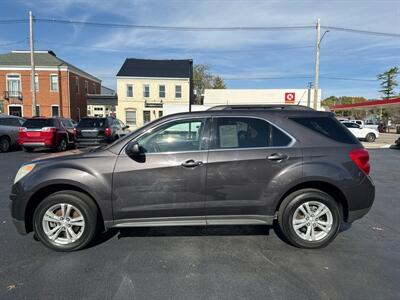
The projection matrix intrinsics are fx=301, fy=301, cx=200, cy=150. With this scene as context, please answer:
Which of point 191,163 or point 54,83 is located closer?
point 191,163

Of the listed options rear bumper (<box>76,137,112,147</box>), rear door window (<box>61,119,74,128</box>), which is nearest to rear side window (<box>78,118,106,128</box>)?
rear bumper (<box>76,137,112,147</box>)

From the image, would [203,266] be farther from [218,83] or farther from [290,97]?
[218,83]

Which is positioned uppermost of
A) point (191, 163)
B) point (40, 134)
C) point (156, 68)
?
point (156, 68)

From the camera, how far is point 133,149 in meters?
3.72

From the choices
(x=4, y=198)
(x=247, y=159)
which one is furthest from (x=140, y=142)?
(x=4, y=198)

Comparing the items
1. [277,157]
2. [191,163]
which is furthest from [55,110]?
[277,157]

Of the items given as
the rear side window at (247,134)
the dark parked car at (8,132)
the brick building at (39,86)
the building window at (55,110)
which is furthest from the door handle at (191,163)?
the building window at (55,110)

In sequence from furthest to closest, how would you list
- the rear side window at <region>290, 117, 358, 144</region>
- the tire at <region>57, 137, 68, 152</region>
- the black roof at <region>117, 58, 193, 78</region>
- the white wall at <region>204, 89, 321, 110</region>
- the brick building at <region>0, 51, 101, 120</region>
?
the black roof at <region>117, 58, 193, 78</region>
the brick building at <region>0, 51, 101, 120</region>
the white wall at <region>204, 89, 321, 110</region>
the tire at <region>57, 137, 68, 152</region>
the rear side window at <region>290, 117, 358, 144</region>

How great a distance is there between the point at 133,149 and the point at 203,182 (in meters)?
0.97

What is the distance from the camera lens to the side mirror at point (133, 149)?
3.72 meters

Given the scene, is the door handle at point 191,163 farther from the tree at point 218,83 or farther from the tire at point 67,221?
the tree at point 218,83

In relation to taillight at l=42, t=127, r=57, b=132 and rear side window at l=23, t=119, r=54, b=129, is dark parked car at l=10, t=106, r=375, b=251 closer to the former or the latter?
taillight at l=42, t=127, r=57, b=132

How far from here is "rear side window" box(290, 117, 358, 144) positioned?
411 centimetres

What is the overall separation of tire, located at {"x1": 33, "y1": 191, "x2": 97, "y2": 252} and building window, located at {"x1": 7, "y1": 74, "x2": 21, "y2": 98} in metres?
41.0
